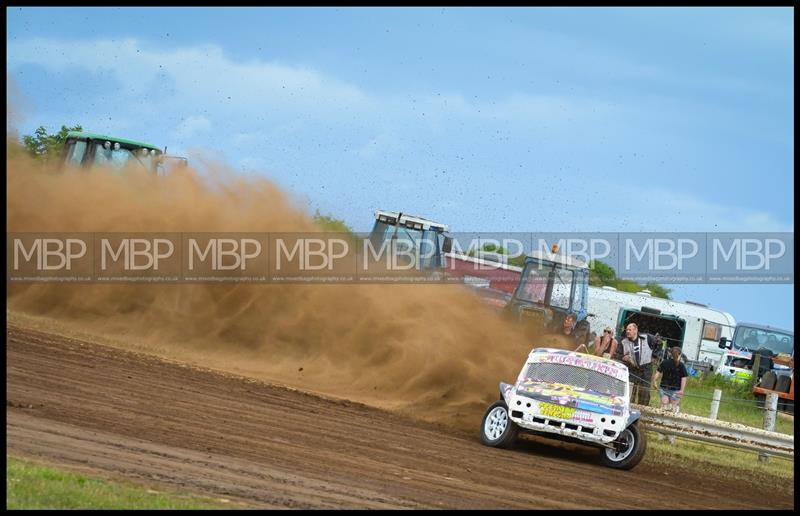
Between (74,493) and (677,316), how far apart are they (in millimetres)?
33582

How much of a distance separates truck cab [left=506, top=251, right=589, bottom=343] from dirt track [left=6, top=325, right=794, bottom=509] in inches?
304

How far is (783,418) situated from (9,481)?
2133 centimetres

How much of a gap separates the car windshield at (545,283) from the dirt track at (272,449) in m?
7.83

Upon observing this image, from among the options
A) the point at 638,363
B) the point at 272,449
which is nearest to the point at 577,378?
the point at 638,363

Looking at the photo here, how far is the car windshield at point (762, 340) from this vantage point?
39.7 metres

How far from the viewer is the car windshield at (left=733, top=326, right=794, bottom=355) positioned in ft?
130

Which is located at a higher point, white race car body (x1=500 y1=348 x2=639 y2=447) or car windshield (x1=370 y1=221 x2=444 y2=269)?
car windshield (x1=370 y1=221 x2=444 y2=269)

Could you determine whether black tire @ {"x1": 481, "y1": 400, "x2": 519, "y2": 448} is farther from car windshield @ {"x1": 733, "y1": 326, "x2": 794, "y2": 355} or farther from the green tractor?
car windshield @ {"x1": 733, "y1": 326, "x2": 794, "y2": 355}

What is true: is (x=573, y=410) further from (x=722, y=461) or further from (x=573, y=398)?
(x=722, y=461)

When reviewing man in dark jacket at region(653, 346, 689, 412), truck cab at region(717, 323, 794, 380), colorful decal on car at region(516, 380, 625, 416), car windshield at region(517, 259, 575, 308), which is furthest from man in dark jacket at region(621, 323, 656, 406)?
truck cab at region(717, 323, 794, 380)

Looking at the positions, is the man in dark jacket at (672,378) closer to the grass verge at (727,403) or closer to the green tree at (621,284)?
the grass verge at (727,403)

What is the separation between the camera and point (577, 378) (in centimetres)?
1495

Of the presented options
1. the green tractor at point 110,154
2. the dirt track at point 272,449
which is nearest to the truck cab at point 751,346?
the green tractor at point 110,154

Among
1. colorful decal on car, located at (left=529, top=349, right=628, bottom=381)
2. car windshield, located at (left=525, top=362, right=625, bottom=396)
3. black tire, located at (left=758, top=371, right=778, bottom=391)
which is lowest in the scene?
black tire, located at (left=758, top=371, right=778, bottom=391)
